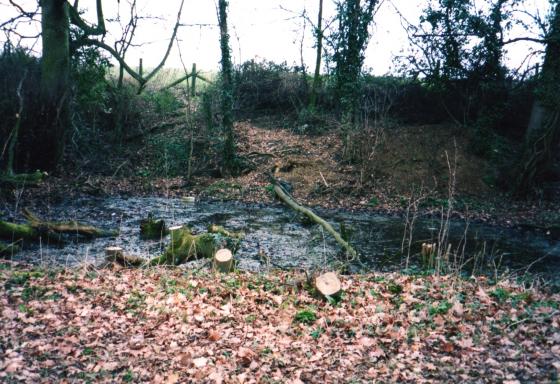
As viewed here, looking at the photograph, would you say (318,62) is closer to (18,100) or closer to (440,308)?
(18,100)

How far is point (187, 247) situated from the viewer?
862 centimetres

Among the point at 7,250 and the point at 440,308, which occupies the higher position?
the point at 440,308

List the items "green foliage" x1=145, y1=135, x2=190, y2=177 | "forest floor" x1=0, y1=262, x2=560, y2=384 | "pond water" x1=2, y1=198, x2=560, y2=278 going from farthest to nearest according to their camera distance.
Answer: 1. "green foliage" x1=145, y1=135, x2=190, y2=177
2. "pond water" x1=2, y1=198, x2=560, y2=278
3. "forest floor" x1=0, y1=262, x2=560, y2=384

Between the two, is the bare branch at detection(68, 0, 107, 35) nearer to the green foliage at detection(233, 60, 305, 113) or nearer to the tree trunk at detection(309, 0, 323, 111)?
the green foliage at detection(233, 60, 305, 113)

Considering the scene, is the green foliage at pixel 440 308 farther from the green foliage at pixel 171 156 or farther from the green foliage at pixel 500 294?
the green foliage at pixel 171 156

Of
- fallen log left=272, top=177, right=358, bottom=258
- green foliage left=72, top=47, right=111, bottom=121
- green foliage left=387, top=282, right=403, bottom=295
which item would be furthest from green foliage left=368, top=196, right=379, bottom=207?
green foliage left=72, top=47, right=111, bottom=121

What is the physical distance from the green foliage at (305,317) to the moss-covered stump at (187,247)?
10.3 feet

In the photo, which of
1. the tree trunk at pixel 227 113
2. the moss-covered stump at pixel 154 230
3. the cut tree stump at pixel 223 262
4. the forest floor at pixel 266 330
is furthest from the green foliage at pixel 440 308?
the tree trunk at pixel 227 113

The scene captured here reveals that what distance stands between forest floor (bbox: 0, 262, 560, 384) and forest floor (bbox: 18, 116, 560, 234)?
7500 mm

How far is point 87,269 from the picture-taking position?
7.36 metres

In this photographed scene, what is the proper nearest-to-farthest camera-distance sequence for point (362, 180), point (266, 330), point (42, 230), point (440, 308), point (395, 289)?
point (266, 330) < point (440, 308) < point (395, 289) < point (42, 230) < point (362, 180)

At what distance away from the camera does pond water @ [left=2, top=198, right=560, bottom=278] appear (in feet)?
29.7

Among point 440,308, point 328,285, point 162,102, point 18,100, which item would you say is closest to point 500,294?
point 440,308

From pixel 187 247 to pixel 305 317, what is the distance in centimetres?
370
